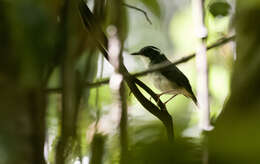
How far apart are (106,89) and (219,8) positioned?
0.17m

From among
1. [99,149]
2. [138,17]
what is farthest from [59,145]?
[138,17]

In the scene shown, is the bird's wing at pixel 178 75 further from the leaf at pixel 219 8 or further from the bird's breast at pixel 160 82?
the leaf at pixel 219 8

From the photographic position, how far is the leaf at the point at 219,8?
39cm

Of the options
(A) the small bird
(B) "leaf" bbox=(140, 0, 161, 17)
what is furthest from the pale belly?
(B) "leaf" bbox=(140, 0, 161, 17)

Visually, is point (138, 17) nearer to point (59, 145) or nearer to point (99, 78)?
point (99, 78)

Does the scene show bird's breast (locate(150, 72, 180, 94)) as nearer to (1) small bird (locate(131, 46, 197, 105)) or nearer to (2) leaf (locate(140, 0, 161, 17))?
(1) small bird (locate(131, 46, 197, 105))

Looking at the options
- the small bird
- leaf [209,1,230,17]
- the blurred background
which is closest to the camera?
the blurred background

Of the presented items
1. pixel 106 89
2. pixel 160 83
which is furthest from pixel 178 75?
pixel 106 89

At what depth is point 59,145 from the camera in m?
0.32

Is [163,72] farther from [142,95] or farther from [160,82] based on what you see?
[142,95]

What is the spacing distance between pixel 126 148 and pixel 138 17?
37 centimetres

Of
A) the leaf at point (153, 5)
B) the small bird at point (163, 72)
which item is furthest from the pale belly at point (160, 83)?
the leaf at point (153, 5)

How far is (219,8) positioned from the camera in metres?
0.40

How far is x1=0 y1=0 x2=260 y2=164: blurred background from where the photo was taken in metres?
0.20
